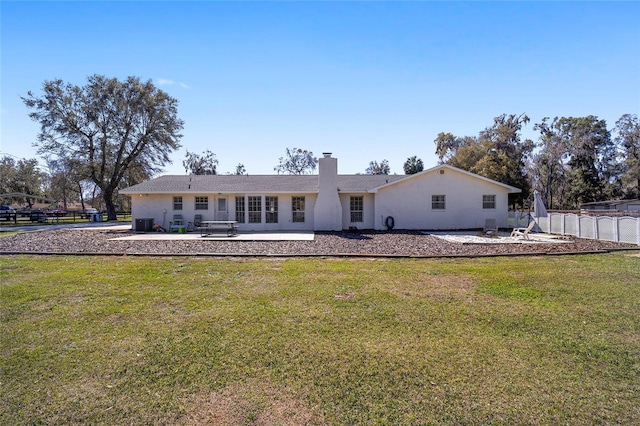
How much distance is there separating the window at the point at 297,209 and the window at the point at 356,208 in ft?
9.88

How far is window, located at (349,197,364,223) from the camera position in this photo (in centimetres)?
2084

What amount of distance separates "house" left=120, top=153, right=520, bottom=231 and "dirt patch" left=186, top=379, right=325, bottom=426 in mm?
16686

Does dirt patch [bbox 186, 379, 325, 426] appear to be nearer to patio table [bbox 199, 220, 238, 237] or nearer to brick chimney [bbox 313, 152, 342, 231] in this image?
patio table [bbox 199, 220, 238, 237]

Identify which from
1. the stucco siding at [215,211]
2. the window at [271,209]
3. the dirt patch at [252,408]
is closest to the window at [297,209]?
the stucco siding at [215,211]

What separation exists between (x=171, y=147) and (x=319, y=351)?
38.6 meters

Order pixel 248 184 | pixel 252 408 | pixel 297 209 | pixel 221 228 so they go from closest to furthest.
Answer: pixel 252 408 → pixel 221 228 → pixel 297 209 → pixel 248 184

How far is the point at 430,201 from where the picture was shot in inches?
812

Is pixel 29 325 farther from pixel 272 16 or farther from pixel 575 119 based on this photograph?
pixel 575 119

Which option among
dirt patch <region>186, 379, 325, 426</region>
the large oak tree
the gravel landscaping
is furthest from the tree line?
dirt patch <region>186, 379, 325, 426</region>

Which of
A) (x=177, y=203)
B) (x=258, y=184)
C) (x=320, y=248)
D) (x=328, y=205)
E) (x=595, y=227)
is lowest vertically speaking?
(x=320, y=248)

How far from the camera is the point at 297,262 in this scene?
31.3 feet

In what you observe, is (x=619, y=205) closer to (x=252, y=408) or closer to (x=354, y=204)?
(x=354, y=204)

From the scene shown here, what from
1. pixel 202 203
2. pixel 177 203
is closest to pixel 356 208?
pixel 202 203

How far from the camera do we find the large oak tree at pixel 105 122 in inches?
1299
